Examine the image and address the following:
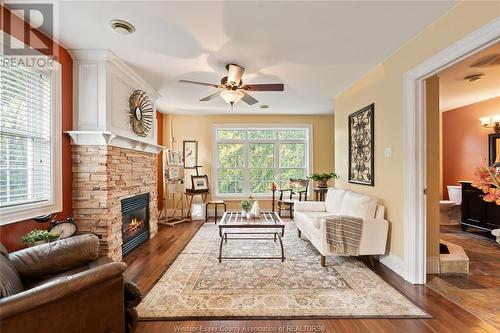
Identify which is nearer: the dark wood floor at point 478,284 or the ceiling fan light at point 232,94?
the dark wood floor at point 478,284

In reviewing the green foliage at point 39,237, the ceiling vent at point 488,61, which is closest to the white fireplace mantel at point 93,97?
the green foliage at point 39,237

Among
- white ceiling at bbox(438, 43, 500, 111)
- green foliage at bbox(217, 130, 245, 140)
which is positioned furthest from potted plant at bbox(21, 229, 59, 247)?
green foliage at bbox(217, 130, 245, 140)

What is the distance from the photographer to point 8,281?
134cm

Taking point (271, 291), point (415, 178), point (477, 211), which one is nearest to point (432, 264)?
point (415, 178)

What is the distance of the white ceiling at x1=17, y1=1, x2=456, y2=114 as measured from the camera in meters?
2.10

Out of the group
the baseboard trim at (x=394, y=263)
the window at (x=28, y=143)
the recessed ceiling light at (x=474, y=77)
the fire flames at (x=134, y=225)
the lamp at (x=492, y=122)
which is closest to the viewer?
the window at (x=28, y=143)

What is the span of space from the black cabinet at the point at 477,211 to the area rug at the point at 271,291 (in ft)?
9.25

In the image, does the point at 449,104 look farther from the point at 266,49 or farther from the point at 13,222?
the point at 13,222

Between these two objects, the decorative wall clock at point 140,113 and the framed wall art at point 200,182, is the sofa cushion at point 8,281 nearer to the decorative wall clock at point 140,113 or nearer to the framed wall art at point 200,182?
the decorative wall clock at point 140,113

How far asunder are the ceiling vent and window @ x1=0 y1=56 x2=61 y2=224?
4.93 metres

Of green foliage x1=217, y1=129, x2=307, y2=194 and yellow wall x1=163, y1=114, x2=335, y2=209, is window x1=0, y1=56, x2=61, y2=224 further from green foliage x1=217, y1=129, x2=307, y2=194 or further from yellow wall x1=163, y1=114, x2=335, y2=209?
green foliage x1=217, y1=129, x2=307, y2=194

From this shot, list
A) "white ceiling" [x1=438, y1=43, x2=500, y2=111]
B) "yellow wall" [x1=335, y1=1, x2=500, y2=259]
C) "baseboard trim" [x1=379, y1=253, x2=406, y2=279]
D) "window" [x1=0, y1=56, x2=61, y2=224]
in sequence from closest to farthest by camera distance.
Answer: "yellow wall" [x1=335, y1=1, x2=500, y2=259] < "window" [x1=0, y1=56, x2=61, y2=224] < "baseboard trim" [x1=379, y1=253, x2=406, y2=279] < "white ceiling" [x1=438, y1=43, x2=500, y2=111]

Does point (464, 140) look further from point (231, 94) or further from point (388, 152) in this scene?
point (231, 94)

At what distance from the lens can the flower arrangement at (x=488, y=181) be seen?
3.66ft
